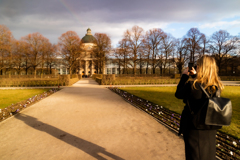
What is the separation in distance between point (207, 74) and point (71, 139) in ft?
11.6

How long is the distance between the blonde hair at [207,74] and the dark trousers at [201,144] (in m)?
0.58

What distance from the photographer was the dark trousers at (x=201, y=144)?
1907 mm

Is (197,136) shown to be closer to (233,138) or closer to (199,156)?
(199,156)

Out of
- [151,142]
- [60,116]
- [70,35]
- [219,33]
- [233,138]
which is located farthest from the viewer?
[219,33]

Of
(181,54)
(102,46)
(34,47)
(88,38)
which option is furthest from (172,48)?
(88,38)

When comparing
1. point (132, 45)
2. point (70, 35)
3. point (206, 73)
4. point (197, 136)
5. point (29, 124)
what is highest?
point (70, 35)

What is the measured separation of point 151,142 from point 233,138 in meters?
2.24

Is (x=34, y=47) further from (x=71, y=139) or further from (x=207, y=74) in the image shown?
(x=207, y=74)

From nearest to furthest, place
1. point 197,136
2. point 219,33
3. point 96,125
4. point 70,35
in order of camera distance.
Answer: point 197,136 < point 96,125 < point 70,35 < point 219,33

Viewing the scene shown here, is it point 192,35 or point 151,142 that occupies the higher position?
point 192,35

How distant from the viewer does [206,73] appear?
195cm

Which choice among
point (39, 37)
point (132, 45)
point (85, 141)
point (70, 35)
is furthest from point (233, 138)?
point (39, 37)

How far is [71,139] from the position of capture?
3.96 m

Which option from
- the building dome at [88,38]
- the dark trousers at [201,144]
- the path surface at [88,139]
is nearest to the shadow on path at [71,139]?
the path surface at [88,139]
